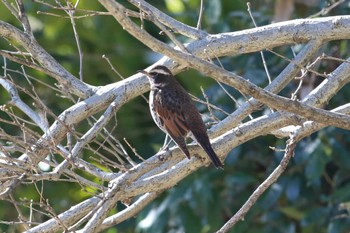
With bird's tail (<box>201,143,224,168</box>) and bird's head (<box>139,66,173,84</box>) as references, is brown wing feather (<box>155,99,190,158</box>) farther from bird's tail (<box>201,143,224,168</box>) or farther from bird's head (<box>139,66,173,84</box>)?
bird's tail (<box>201,143,224,168</box>)

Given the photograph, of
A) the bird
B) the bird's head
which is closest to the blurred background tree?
the bird

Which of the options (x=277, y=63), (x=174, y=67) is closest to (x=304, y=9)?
(x=277, y=63)

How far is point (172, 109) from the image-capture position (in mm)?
7348

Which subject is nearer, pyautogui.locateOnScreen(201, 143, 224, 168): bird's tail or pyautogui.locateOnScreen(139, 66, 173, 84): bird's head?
pyautogui.locateOnScreen(201, 143, 224, 168): bird's tail

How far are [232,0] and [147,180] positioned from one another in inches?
223

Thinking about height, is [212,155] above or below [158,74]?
below

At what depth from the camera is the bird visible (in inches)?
266

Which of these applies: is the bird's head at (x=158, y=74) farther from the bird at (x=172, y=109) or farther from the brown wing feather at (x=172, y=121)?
the brown wing feather at (x=172, y=121)

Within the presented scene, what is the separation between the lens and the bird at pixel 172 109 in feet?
22.1

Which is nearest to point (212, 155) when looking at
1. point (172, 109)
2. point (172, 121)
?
point (172, 121)

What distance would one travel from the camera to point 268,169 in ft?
32.2

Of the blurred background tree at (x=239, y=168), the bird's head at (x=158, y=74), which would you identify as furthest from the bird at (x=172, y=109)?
the blurred background tree at (x=239, y=168)

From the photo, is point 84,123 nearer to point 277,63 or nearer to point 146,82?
point 277,63

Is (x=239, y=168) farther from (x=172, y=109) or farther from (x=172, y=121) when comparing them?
(x=172, y=121)
